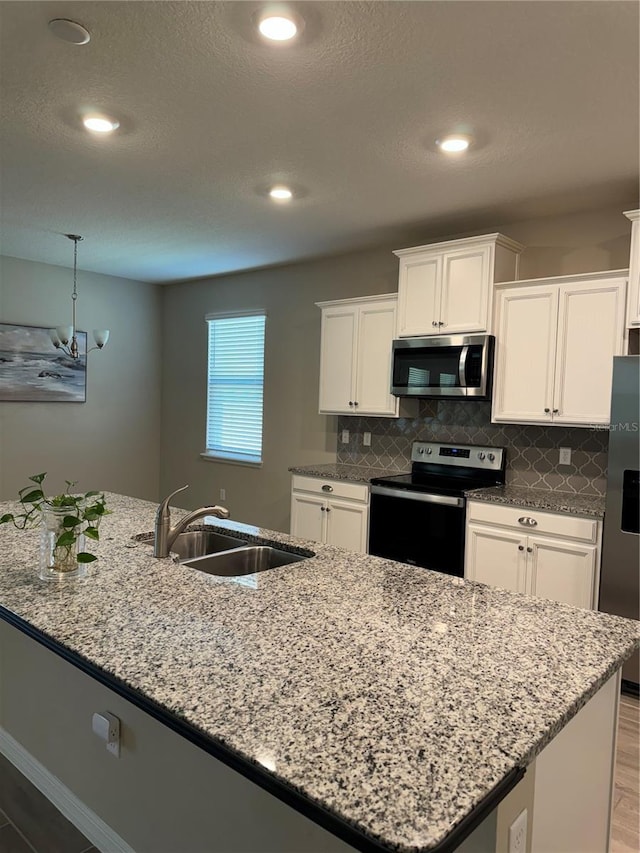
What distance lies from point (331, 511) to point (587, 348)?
6.42ft

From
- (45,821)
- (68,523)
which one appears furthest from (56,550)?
(45,821)

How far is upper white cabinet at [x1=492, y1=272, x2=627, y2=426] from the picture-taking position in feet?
10.4

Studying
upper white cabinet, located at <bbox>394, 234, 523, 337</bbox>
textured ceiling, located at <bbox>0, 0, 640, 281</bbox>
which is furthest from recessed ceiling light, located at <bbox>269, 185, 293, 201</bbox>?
upper white cabinet, located at <bbox>394, 234, 523, 337</bbox>

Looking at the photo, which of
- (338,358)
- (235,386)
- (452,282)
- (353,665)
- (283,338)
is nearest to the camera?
(353,665)

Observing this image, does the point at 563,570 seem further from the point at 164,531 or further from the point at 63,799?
the point at 63,799

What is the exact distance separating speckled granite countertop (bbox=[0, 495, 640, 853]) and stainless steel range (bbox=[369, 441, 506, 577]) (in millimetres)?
1610

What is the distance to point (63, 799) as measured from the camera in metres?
1.97

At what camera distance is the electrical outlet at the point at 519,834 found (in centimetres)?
112

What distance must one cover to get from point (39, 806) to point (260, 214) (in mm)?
3292

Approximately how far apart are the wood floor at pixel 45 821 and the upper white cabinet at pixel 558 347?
1.77m

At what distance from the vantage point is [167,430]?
6.54 metres

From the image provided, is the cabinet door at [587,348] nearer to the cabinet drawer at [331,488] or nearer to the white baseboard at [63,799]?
the cabinet drawer at [331,488]

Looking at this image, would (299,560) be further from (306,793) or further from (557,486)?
(557,486)

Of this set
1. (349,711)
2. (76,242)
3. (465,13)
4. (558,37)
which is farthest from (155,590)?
(76,242)
